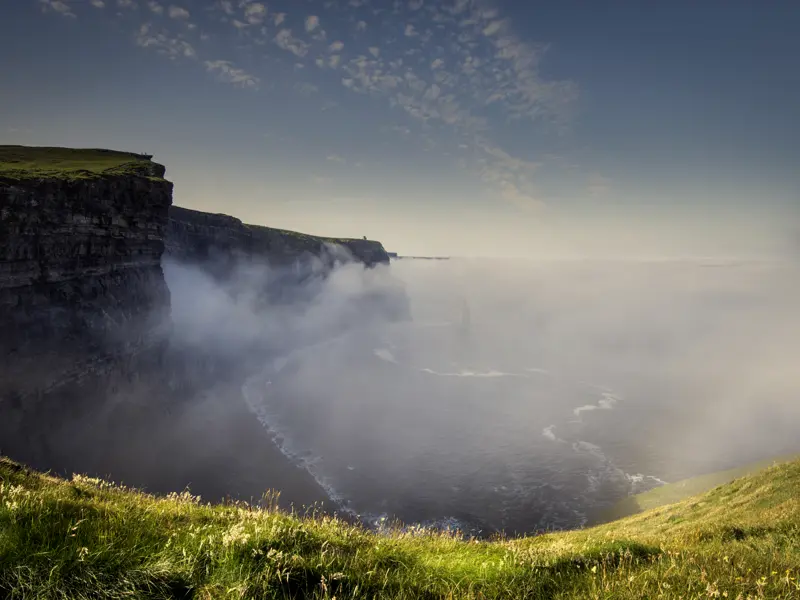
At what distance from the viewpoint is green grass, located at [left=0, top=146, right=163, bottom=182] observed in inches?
1971

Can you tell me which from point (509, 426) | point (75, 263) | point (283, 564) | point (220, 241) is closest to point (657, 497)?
point (509, 426)

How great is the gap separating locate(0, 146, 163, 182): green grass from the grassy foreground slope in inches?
2205

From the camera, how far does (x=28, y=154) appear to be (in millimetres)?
70562

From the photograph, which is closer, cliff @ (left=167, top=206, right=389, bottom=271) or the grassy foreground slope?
the grassy foreground slope

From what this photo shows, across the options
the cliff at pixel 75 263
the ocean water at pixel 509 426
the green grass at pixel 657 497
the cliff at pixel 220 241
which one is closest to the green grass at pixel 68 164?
the cliff at pixel 75 263

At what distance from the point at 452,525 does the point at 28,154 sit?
302ft

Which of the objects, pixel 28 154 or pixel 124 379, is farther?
pixel 28 154

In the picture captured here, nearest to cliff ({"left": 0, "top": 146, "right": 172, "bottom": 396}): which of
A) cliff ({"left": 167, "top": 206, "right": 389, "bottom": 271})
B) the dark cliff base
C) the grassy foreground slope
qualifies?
the dark cliff base

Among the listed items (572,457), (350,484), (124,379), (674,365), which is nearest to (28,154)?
(124,379)

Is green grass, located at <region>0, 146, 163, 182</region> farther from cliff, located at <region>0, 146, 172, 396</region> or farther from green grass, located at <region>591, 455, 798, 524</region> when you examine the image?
green grass, located at <region>591, 455, 798, 524</region>

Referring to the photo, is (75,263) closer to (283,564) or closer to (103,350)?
(103,350)

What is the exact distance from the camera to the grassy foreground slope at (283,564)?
13.2ft

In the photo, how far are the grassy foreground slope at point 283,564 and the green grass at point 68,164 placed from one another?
184 ft

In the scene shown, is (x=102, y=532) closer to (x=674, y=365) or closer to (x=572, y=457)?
(x=572, y=457)
